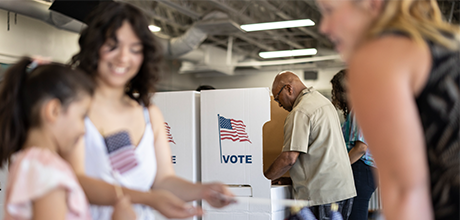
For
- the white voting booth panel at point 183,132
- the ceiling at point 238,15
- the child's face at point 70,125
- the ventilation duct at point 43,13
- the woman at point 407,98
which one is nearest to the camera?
the woman at point 407,98

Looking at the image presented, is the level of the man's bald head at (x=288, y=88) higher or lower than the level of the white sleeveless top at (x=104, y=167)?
higher

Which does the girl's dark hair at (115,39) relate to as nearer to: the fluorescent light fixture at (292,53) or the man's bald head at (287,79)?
the man's bald head at (287,79)

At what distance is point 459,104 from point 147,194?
27.1 inches

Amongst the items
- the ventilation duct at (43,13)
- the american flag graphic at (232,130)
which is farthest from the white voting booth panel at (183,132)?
the ventilation duct at (43,13)

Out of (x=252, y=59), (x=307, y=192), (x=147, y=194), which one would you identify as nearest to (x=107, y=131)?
(x=147, y=194)

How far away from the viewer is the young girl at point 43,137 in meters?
0.93

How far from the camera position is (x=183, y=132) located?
2.68m

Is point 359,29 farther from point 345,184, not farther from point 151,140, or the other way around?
point 345,184

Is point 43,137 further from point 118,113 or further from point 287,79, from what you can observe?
point 287,79

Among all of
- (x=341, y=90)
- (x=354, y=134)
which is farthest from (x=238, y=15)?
(x=354, y=134)

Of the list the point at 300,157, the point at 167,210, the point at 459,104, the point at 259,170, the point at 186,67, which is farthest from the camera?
the point at 186,67

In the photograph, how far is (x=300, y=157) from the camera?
2.74 meters

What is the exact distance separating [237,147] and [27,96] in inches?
65.4

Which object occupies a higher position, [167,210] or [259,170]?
[167,210]
